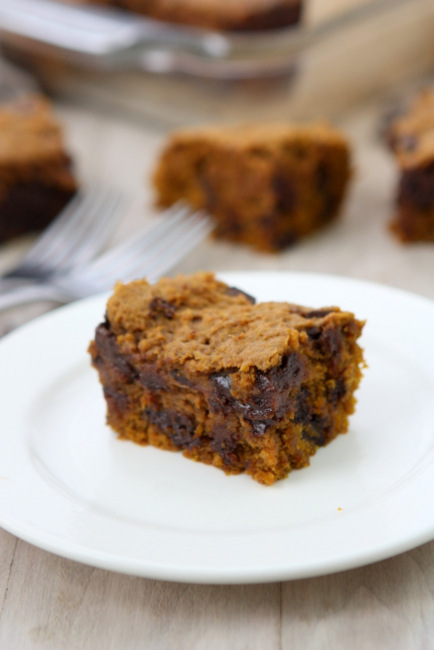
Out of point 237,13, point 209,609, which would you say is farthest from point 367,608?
point 237,13

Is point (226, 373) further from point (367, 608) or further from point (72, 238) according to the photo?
point (72, 238)

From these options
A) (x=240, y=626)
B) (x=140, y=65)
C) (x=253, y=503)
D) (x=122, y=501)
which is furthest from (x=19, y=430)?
(x=140, y=65)

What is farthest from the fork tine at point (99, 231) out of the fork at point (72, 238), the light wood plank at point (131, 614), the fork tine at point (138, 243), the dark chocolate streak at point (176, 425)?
the light wood plank at point (131, 614)

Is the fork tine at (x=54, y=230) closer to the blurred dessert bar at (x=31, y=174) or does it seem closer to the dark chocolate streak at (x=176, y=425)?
the blurred dessert bar at (x=31, y=174)

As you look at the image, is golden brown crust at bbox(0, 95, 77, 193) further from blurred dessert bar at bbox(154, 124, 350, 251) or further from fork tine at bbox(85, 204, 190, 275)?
fork tine at bbox(85, 204, 190, 275)

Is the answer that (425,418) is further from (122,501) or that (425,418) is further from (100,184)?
(100,184)
